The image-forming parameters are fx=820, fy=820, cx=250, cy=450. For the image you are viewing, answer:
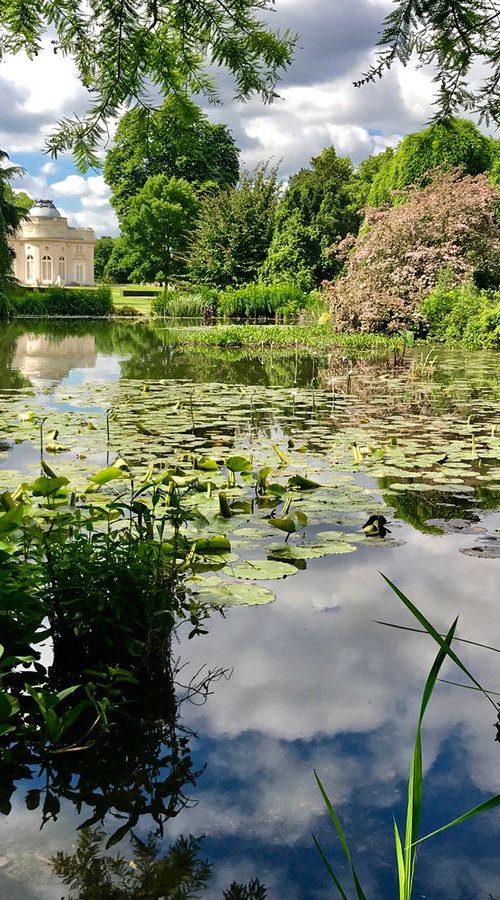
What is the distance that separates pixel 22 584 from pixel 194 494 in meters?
1.86

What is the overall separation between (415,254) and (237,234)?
1337cm

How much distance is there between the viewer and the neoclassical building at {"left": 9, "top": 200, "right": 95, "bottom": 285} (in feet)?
171

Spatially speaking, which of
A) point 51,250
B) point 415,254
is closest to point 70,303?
point 415,254

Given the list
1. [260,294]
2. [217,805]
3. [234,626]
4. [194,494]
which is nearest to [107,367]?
[194,494]

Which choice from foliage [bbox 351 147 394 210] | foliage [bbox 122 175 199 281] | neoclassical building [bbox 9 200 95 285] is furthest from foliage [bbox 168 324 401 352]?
neoclassical building [bbox 9 200 95 285]

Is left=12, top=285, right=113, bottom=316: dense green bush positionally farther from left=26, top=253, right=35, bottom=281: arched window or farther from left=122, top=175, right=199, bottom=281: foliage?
left=26, top=253, right=35, bottom=281: arched window

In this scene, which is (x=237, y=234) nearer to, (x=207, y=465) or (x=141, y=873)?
(x=207, y=465)

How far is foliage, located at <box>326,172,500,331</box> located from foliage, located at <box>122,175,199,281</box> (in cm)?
2247

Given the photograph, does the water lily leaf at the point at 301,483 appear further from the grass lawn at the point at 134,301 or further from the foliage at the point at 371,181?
the grass lawn at the point at 134,301

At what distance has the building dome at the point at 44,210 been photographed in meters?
52.9

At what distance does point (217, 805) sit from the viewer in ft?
5.89

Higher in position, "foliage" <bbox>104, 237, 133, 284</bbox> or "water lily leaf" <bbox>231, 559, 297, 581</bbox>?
"foliage" <bbox>104, 237, 133, 284</bbox>

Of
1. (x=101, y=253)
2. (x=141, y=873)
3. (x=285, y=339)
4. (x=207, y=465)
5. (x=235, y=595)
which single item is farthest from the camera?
(x=101, y=253)

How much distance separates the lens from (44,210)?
176 feet
